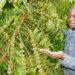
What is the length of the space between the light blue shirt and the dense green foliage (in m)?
0.06

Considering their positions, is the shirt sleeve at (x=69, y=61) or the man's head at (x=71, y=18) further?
the man's head at (x=71, y=18)

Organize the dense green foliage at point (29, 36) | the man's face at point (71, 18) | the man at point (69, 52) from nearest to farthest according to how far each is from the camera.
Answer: the dense green foliage at point (29, 36) → the man at point (69, 52) → the man's face at point (71, 18)

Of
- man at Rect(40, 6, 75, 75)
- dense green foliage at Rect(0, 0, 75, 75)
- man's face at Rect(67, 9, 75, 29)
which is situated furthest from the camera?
man's face at Rect(67, 9, 75, 29)

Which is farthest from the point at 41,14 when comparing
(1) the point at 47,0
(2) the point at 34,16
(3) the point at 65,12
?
(3) the point at 65,12

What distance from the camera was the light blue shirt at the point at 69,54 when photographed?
2.54 metres

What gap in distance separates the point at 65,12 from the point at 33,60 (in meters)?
0.71

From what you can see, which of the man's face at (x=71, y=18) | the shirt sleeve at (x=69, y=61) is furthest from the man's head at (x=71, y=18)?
the shirt sleeve at (x=69, y=61)

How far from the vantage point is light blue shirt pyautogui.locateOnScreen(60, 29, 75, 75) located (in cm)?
254

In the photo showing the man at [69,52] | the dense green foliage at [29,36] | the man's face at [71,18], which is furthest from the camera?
the man's face at [71,18]

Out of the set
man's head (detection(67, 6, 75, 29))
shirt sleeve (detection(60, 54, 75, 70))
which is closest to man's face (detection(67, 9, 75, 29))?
man's head (detection(67, 6, 75, 29))

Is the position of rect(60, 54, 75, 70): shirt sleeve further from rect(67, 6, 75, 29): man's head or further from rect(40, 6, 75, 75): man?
rect(67, 6, 75, 29): man's head

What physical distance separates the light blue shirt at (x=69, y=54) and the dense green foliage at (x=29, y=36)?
2.3 inches

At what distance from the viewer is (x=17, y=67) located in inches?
92.7

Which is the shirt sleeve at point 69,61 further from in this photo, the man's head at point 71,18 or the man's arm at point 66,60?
the man's head at point 71,18
